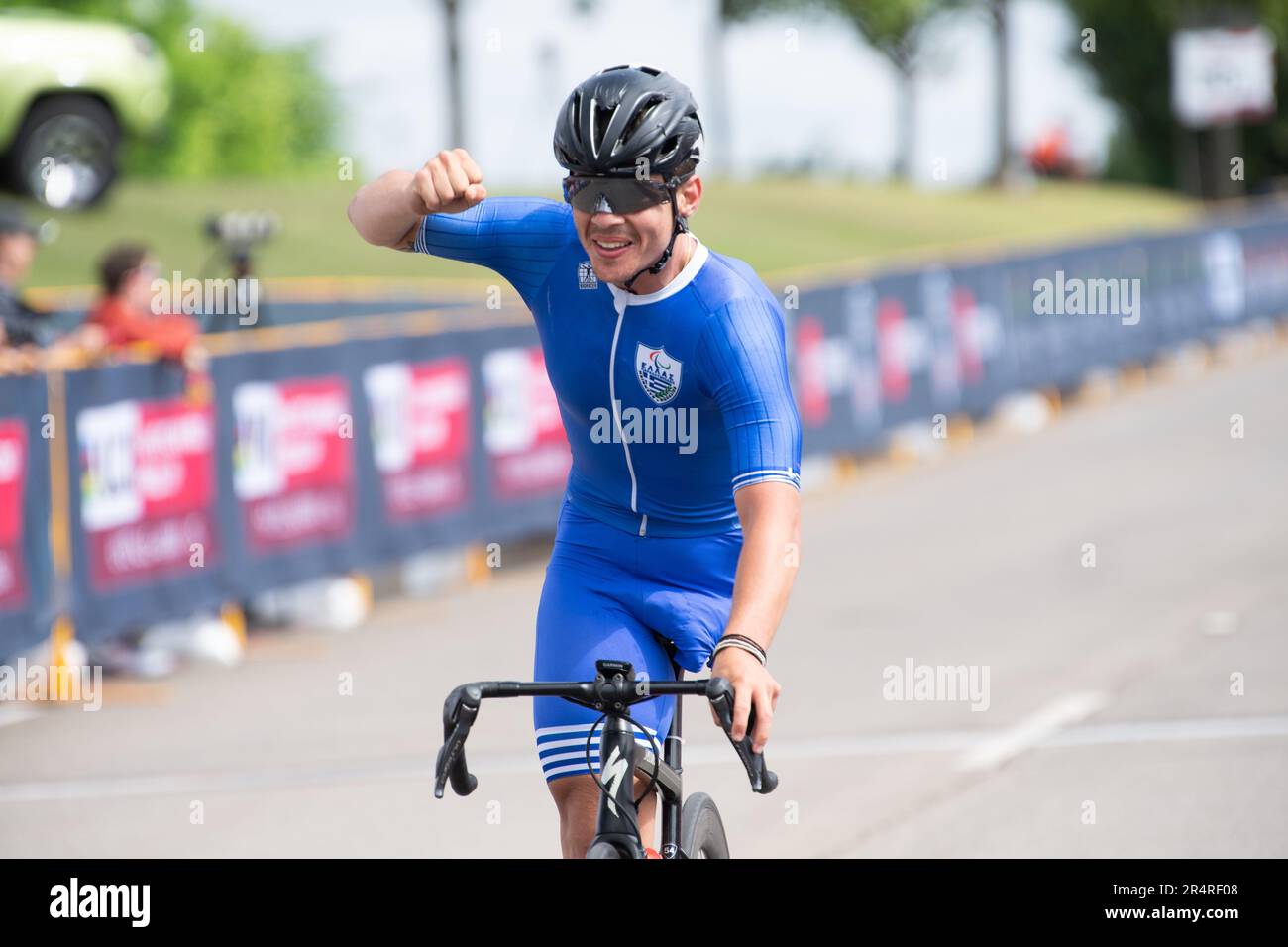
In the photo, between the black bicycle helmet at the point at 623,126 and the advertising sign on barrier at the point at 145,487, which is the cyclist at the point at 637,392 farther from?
the advertising sign on barrier at the point at 145,487

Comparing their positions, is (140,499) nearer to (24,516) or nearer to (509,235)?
(24,516)

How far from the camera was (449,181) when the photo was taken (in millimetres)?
3881

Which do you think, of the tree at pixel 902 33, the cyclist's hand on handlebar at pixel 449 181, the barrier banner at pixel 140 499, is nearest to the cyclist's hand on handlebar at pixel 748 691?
the cyclist's hand on handlebar at pixel 449 181

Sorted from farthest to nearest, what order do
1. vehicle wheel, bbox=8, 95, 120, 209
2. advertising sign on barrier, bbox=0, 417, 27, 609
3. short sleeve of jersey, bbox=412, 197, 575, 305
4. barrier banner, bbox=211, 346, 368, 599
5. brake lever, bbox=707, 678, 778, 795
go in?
1. vehicle wheel, bbox=8, 95, 120, 209
2. barrier banner, bbox=211, 346, 368, 599
3. advertising sign on barrier, bbox=0, 417, 27, 609
4. short sleeve of jersey, bbox=412, 197, 575, 305
5. brake lever, bbox=707, 678, 778, 795

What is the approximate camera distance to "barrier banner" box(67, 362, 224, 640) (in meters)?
10.4

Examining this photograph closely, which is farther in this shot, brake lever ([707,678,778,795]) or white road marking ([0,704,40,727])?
white road marking ([0,704,40,727])

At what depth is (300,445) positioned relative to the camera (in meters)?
12.0

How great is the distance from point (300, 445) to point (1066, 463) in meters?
9.15

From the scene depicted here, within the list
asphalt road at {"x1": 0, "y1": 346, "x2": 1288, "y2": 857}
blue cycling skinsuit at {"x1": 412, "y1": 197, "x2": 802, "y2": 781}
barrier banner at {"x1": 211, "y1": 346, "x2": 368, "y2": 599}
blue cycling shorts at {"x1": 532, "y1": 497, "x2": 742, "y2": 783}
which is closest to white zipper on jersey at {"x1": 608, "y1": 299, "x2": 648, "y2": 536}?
blue cycling skinsuit at {"x1": 412, "y1": 197, "x2": 802, "y2": 781}

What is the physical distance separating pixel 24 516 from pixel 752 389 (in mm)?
7015

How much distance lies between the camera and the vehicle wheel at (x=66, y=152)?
19.8m

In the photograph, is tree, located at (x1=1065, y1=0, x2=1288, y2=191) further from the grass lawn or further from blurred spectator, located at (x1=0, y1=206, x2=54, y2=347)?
blurred spectator, located at (x1=0, y1=206, x2=54, y2=347)
